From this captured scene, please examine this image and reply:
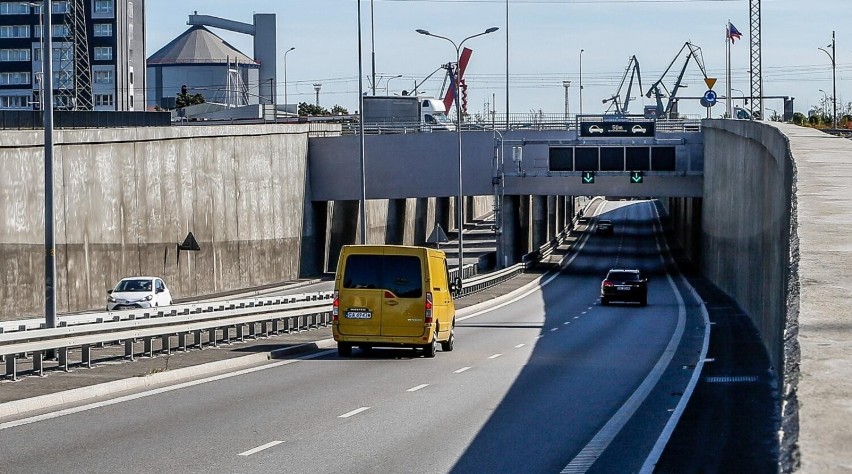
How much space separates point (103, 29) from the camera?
11925cm

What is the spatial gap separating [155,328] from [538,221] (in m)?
83.6

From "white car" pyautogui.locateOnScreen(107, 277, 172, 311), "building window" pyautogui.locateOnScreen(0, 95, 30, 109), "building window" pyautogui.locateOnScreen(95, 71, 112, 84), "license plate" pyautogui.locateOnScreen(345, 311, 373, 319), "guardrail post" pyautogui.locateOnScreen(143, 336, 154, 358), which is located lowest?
"white car" pyautogui.locateOnScreen(107, 277, 172, 311)

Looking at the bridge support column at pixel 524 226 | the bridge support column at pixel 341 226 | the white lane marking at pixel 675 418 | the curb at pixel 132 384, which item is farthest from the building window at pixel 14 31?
the curb at pixel 132 384

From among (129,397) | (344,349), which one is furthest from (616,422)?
(344,349)

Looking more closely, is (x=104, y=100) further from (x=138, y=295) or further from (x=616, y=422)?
(x=616, y=422)

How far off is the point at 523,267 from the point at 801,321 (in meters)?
65.5

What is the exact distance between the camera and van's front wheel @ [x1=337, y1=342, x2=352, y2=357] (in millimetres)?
25859

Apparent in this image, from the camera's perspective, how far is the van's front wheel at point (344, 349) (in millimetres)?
25859

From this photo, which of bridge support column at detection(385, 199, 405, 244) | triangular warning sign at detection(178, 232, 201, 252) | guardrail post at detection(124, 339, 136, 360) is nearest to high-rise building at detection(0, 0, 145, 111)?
bridge support column at detection(385, 199, 405, 244)

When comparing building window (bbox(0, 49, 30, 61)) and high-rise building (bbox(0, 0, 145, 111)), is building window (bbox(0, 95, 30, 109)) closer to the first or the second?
high-rise building (bbox(0, 0, 145, 111))

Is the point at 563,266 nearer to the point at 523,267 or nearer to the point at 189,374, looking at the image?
the point at 523,267

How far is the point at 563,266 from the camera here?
8919 centimetres

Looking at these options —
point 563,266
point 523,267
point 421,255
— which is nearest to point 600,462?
point 421,255

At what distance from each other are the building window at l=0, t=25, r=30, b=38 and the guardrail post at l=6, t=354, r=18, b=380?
Result: 4401 inches
